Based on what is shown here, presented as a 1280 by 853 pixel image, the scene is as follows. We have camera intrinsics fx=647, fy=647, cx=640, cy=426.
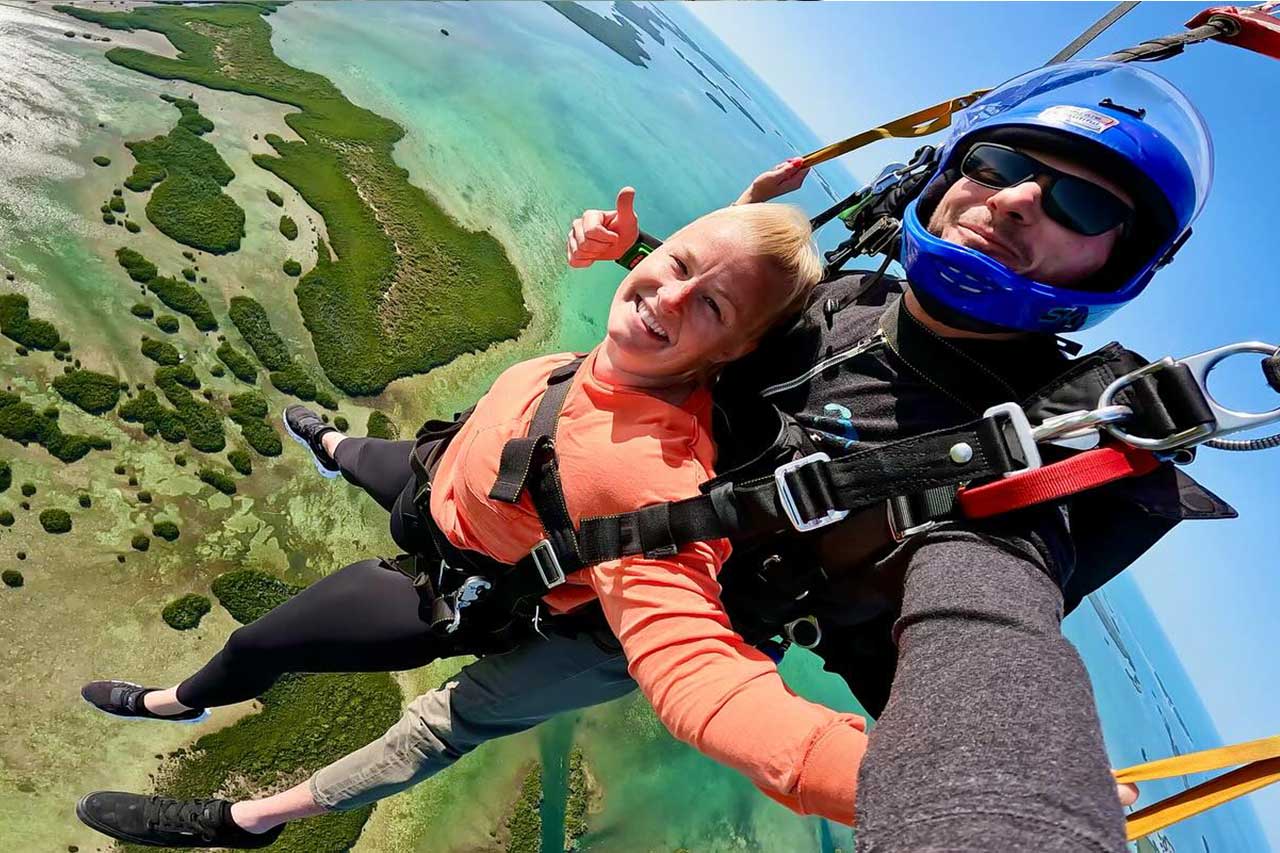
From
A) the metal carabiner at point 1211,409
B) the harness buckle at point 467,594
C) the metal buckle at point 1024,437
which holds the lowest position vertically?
the harness buckle at point 467,594

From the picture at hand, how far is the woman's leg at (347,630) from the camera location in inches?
91.3

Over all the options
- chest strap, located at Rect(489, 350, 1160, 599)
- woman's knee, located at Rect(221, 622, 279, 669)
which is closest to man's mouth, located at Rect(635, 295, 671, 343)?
chest strap, located at Rect(489, 350, 1160, 599)

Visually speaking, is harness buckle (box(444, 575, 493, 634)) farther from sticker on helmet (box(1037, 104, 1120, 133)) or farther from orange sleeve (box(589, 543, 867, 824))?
sticker on helmet (box(1037, 104, 1120, 133))

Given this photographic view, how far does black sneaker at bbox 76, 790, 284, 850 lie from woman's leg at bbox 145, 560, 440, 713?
84 centimetres

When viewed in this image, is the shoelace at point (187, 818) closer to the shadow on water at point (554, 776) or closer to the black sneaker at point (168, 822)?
the black sneaker at point (168, 822)

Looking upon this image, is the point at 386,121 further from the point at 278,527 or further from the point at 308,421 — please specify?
the point at 308,421

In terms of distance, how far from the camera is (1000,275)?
1.38m

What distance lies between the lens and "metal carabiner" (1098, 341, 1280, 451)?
1067 millimetres

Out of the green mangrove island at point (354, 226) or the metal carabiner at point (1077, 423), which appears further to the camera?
the green mangrove island at point (354, 226)

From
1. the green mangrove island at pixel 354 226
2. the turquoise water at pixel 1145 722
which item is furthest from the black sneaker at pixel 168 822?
the turquoise water at pixel 1145 722

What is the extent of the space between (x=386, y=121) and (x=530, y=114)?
285 inches

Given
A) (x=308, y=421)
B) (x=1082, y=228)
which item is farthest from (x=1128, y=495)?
(x=308, y=421)

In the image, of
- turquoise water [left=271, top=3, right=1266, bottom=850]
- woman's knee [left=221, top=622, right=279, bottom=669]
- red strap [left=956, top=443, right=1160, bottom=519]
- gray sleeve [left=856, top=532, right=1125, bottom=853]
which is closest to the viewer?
gray sleeve [left=856, top=532, right=1125, bottom=853]

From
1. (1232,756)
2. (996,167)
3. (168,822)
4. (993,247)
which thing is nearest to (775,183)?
(996,167)
